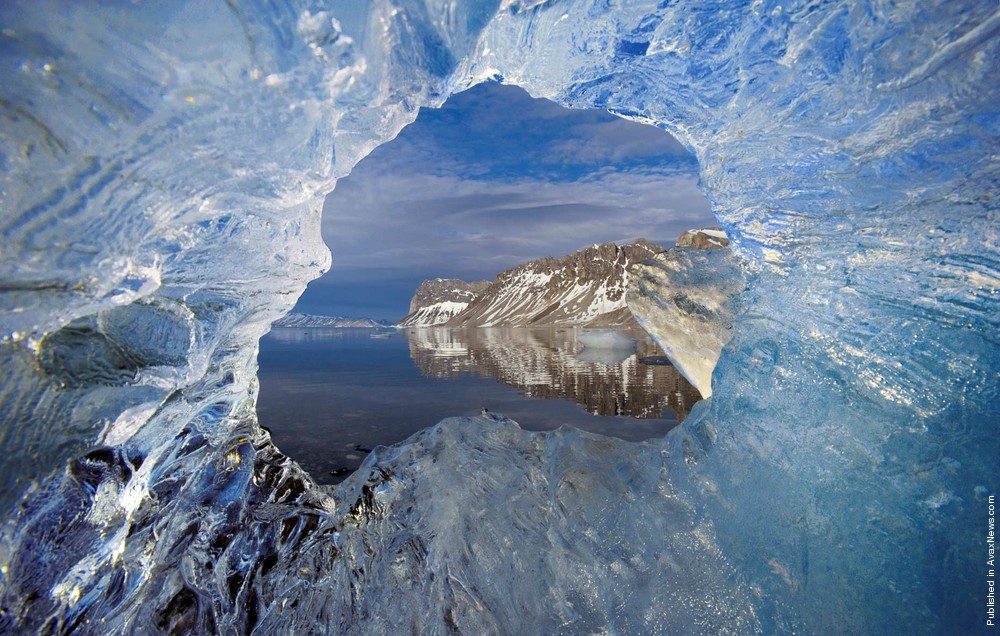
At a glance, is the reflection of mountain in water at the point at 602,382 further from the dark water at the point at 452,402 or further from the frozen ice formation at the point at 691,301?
the frozen ice formation at the point at 691,301

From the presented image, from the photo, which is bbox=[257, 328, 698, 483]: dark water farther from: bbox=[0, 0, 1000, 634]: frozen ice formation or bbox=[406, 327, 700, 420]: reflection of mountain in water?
bbox=[0, 0, 1000, 634]: frozen ice formation

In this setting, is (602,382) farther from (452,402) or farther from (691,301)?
(691,301)

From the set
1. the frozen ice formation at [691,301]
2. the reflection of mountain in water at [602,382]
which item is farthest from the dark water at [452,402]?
the frozen ice formation at [691,301]

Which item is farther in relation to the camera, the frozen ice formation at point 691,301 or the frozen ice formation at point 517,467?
the frozen ice formation at point 691,301

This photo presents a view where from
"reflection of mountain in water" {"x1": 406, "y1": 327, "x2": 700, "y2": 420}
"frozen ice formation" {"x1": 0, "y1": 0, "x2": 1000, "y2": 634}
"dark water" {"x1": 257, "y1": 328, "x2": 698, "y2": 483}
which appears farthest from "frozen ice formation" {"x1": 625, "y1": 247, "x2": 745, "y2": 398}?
"reflection of mountain in water" {"x1": 406, "y1": 327, "x2": 700, "y2": 420}

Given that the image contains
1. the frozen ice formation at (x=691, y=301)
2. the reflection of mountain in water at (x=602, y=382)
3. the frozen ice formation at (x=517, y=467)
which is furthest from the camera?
the reflection of mountain in water at (x=602, y=382)

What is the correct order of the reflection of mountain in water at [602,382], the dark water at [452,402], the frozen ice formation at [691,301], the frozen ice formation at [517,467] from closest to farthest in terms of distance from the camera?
the frozen ice formation at [517,467]
the frozen ice formation at [691,301]
the dark water at [452,402]
the reflection of mountain in water at [602,382]

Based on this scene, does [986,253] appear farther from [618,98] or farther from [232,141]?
[232,141]

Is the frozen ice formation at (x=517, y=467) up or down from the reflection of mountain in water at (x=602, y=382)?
up
